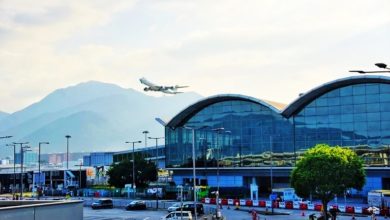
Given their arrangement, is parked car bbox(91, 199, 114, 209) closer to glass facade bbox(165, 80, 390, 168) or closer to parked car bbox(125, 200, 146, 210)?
parked car bbox(125, 200, 146, 210)

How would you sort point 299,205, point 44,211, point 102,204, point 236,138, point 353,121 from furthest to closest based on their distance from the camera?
1. point 236,138
2. point 353,121
3. point 102,204
4. point 299,205
5. point 44,211

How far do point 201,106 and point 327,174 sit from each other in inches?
2332

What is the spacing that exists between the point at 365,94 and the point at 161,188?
39.3 m

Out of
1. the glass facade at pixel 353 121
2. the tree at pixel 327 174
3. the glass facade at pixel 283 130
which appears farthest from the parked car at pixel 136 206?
the glass facade at pixel 353 121

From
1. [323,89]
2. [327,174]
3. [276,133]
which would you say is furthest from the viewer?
[276,133]

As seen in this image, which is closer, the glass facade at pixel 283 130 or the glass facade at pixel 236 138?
the glass facade at pixel 283 130

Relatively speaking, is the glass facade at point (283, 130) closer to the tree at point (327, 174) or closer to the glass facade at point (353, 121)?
the glass facade at point (353, 121)

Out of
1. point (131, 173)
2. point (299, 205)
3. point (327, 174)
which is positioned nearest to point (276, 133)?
point (299, 205)

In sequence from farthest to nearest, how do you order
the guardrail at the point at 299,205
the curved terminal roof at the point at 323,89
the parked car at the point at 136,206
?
the curved terminal roof at the point at 323,89 < the parked car at the point at 136,206 < the guardrail at the point at 299,205

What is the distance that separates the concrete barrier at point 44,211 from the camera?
53.5 ft

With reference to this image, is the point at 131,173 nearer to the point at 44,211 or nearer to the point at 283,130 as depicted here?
the point at 283,130

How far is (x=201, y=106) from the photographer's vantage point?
119 m

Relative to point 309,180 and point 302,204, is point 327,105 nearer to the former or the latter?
point 302,204

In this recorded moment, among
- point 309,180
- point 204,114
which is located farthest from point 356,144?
point 309,180
